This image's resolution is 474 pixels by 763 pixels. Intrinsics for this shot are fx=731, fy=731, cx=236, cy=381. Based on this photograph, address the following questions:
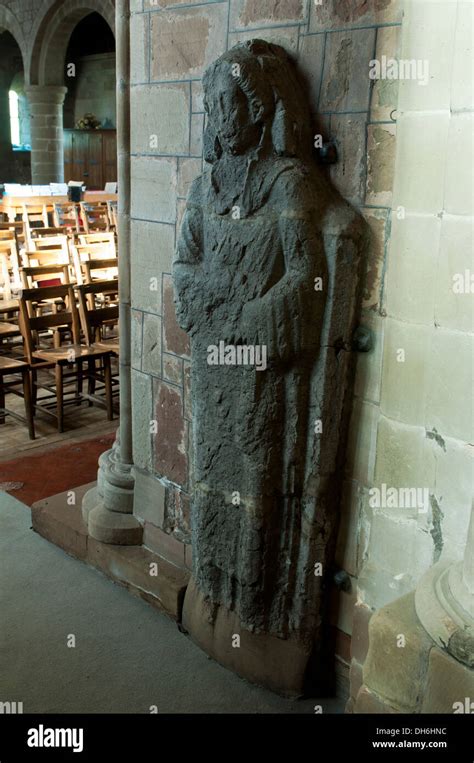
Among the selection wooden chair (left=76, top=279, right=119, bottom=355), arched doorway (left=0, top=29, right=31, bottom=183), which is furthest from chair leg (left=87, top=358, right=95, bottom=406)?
arched doorway (left=0, top=29, right=31, bottom=183)

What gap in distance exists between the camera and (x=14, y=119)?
1952 centimetres

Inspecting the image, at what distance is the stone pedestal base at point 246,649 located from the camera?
7.40ft

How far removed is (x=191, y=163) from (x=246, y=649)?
159 cm

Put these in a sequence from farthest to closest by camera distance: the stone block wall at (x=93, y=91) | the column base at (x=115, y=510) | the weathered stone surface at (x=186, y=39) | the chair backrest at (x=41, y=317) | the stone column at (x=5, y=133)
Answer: the stone column at (x=5, y=133) < the stone block wall at (x=93, y=91) < the chair backrest at (x=41, y=317) < the column base at (x=115, y=510) < the weathered stone surface at (x=186, y=39)

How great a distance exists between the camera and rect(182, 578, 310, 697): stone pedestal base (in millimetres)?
2256

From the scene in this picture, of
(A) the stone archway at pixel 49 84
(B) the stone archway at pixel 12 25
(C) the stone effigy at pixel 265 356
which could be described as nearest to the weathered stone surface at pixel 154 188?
(C) the stone effigy at pixel 265 356

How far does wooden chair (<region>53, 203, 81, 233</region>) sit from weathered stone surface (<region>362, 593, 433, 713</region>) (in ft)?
25.5

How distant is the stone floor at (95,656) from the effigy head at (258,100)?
1.64 metres

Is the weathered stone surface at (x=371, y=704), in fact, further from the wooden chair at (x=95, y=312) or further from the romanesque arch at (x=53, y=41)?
the romanesque arch at (x=53, y=41)

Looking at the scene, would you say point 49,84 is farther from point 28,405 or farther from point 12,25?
point 28,405

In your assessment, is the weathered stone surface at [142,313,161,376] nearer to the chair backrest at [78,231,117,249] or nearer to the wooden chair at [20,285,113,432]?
the wooden chair at [20,285,113,432]

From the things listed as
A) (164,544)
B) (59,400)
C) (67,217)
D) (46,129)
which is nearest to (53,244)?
(59,400)

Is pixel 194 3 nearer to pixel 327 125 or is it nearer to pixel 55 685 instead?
pixel 327 125
